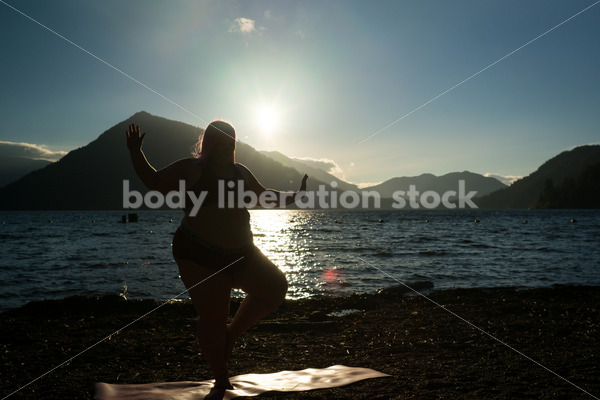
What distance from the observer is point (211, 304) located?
330 centimetres

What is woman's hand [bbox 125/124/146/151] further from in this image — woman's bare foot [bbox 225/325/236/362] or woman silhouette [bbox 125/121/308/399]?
woman's bare foot [bbox 225/325/236/362]

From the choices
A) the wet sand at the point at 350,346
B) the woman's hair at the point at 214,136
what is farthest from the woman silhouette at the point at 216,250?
the wet sand at the point at 350,346

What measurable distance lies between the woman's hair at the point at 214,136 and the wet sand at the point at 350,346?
7.46 ft

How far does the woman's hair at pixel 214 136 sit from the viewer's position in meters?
3.46

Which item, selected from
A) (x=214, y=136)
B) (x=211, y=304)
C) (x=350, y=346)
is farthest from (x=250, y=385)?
(x=214, y=136)

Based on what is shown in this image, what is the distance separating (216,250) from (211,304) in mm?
463

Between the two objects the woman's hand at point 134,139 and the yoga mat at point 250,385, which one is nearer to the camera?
the woman's hand at point 134,139

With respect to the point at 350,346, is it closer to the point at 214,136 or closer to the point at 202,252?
the point at 202,252

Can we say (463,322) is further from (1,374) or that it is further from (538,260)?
(538,260)

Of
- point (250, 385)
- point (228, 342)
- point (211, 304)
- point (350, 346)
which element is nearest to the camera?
point (211, 304)

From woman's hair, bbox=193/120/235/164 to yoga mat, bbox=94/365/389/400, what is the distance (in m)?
2.14

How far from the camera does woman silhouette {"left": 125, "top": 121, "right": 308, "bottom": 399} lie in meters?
3.25

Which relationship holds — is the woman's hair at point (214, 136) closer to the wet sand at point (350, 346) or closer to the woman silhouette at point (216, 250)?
the woman silhouette at point (216, 250)

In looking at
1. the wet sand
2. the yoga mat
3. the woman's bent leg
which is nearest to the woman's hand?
the woman's bent leg
